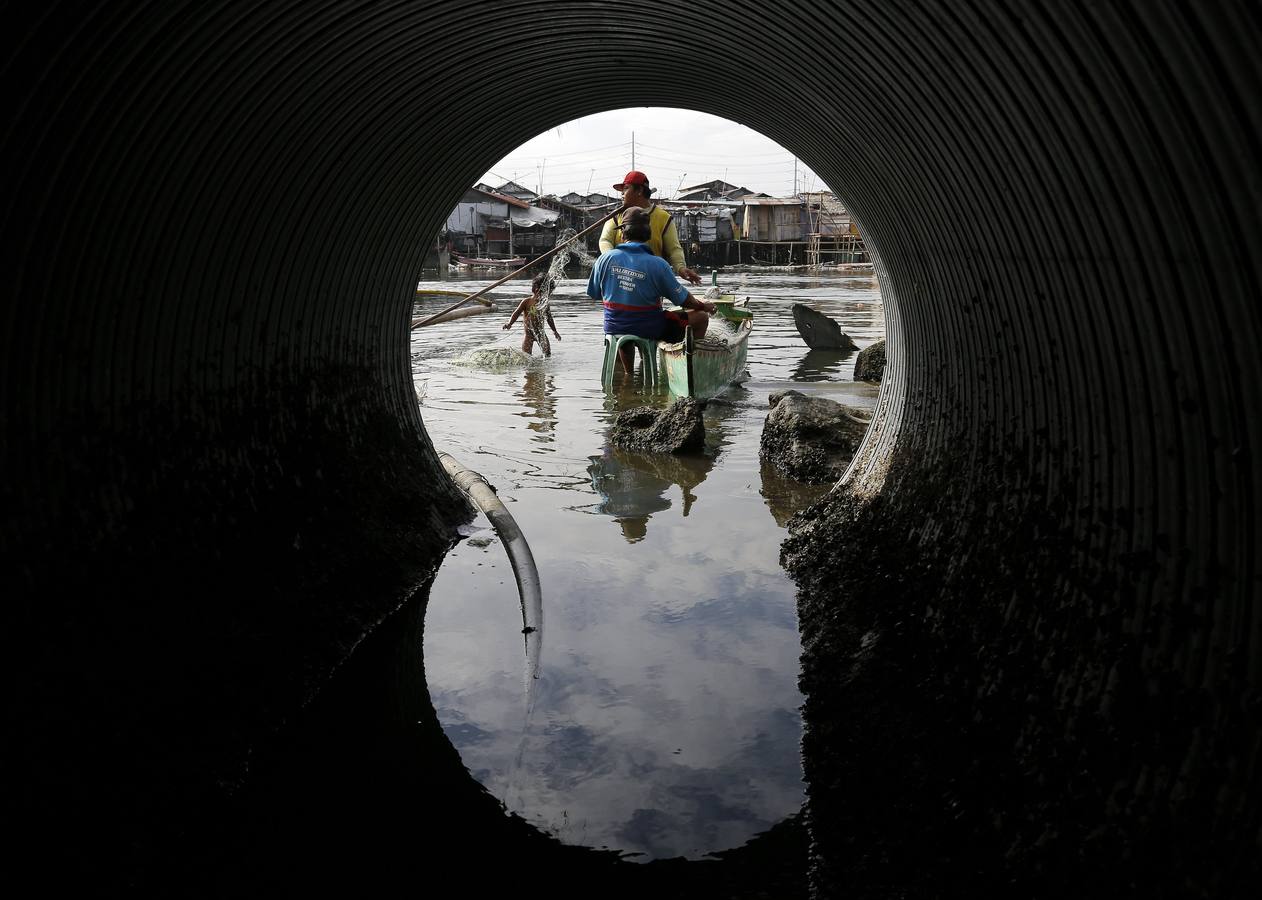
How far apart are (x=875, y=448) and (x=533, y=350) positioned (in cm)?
1071

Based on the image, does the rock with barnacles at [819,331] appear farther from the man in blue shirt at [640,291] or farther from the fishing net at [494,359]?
the man in blue shirt at [640,291]

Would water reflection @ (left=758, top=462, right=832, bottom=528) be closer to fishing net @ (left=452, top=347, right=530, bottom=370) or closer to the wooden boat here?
the wooden boat

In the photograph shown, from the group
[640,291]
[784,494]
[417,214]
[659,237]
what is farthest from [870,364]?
[417,214]

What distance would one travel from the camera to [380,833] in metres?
3.97

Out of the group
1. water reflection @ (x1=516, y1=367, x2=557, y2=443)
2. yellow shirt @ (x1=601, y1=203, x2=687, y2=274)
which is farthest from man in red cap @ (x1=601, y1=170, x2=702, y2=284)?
water reflection @ (x1=516, y1=367, x2=557, y2=443)

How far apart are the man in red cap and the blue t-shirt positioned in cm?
36

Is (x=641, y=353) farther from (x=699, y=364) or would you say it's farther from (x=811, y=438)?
(x=811, y=438)

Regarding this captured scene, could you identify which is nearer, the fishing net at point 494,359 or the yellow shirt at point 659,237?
the yellow shirt at point 659,237

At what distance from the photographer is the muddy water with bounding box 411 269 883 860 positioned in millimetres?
4172

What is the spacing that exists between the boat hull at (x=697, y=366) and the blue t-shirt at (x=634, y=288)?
0.39 m

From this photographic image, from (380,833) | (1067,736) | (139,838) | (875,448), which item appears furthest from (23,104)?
(875,448)

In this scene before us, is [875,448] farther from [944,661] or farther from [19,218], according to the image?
[19,218]

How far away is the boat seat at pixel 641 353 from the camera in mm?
12727

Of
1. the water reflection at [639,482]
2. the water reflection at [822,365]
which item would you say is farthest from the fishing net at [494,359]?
the water reflection at [639,482]
